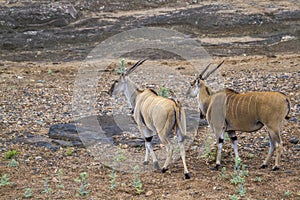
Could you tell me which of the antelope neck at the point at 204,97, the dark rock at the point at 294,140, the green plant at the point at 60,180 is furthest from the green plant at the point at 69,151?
the dark rock at the point at 294,140

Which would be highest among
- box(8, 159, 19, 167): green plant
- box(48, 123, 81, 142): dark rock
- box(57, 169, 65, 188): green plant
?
box(57, 169, 65, 188): green plant

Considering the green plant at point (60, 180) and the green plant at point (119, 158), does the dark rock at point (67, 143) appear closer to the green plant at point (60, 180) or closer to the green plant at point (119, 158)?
the green plant at point (119, 158)

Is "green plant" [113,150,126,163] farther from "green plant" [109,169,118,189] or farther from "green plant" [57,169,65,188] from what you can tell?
"green plant" [57,169,65,188]

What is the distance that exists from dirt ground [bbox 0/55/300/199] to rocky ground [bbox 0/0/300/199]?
16mm

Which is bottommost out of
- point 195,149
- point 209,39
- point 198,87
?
point 209,39

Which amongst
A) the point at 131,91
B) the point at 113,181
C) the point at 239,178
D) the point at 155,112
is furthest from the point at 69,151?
the point at 239,178

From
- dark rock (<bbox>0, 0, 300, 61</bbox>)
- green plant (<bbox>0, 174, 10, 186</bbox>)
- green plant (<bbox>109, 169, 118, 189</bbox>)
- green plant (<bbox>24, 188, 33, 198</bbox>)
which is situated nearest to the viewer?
green plant (<bbox>24, 188, 33, 198</bbox>)

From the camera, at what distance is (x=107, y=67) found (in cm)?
1836

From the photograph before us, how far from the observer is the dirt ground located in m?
7.29

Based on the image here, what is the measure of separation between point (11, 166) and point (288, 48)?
14165 millimetres

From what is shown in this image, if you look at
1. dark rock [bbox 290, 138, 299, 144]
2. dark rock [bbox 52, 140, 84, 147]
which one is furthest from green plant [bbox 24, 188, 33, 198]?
dark rock [bbox 290, 138, 299, 144]

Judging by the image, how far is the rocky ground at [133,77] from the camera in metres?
7.59

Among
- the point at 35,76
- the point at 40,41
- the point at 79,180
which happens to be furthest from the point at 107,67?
the point at 79,180

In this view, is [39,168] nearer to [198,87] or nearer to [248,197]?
[198,87]
